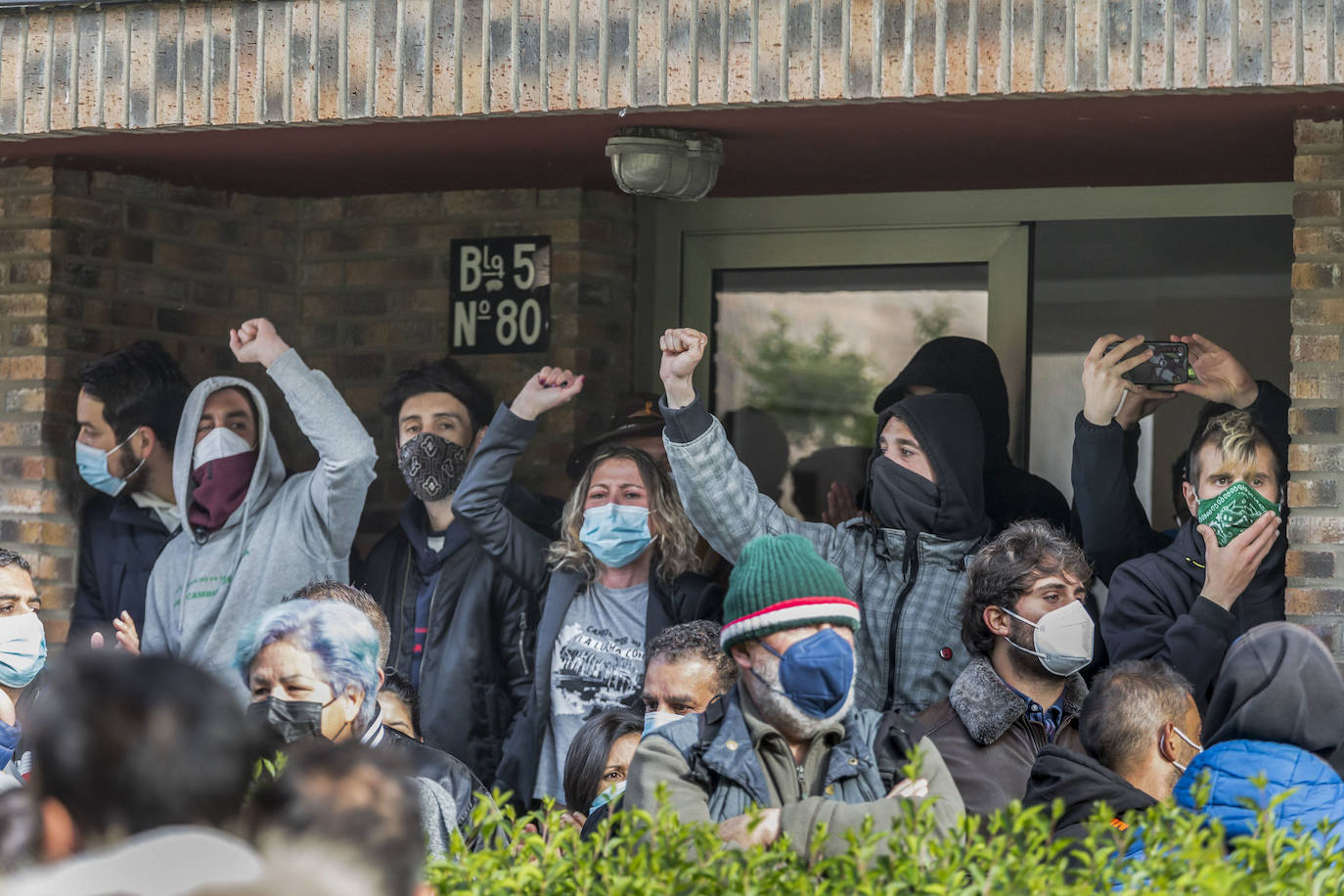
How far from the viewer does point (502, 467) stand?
555 cm

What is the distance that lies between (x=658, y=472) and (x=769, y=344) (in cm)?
140

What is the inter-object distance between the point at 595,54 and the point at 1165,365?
1937 millimetres

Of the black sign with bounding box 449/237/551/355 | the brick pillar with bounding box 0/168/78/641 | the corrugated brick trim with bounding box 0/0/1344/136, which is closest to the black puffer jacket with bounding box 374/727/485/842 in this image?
the corrugated brick trim with bounding box 0/0/1344/136

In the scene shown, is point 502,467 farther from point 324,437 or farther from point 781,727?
point 781,727

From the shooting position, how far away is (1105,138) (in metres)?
5.30

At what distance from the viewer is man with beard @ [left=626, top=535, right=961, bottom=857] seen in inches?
133

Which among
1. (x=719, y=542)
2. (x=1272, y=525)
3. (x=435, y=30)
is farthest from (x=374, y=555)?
(x=1272, y=525)

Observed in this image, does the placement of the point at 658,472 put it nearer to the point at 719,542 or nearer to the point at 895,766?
the point at 719,542

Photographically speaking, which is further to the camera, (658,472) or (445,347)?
(445,347)

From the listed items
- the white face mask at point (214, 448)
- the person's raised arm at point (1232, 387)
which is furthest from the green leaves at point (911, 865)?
the white face mask at point (214, 448)

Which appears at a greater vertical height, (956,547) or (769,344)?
(769,344)

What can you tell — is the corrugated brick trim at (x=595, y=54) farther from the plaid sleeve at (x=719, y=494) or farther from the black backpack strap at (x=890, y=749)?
the black backpack strap at (x=890, y=749)

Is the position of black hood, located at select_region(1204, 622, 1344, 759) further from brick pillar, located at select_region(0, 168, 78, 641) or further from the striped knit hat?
brick pillar, located at select_region(0, 168, 78, 641)

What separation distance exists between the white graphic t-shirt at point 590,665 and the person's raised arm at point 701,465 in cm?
40
